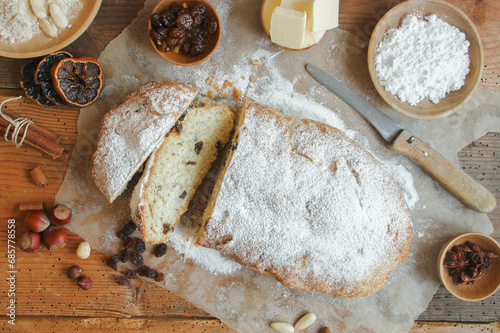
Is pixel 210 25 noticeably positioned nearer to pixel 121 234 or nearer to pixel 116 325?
pixel 121 234

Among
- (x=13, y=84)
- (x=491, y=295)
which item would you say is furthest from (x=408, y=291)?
(x=13, y=84)

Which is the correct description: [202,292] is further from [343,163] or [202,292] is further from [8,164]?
[8,164]

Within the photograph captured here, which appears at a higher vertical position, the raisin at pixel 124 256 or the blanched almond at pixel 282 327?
the raisin at pixel 124 256

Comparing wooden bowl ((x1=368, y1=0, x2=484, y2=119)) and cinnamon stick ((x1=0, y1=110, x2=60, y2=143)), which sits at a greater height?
Result: wooden bowl ((x1=368, y1=0, x2=484, y2=119))

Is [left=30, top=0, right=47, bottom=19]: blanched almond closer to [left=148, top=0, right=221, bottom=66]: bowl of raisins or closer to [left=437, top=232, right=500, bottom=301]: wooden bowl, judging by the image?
[left=148, top=0, right=221, bottom=66]: bowl of raisins

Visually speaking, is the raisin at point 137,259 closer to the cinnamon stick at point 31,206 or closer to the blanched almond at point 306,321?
the cinnamon stick at point 31,206

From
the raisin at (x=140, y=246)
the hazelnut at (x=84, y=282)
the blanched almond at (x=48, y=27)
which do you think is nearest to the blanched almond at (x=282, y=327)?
the raisin at (x=140, y=246)

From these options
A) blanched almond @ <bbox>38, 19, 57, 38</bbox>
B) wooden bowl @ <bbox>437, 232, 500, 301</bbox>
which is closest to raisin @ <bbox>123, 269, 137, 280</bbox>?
blanched almond @ <bbox>38, 19, 57, 38</bbox>
